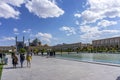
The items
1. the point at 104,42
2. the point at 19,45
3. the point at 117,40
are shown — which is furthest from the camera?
the point at 104,42

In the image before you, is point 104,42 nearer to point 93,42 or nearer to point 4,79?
point 93,42

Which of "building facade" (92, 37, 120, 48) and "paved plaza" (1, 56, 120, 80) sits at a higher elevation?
"building facade" (92, 37, 120, 48)

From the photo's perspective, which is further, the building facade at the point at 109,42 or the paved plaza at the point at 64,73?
the building facade at the point at 109,42

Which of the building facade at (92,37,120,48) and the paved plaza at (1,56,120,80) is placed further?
the building facade at (92,37,120,48)

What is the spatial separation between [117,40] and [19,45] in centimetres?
6406

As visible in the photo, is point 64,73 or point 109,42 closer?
point 64,73

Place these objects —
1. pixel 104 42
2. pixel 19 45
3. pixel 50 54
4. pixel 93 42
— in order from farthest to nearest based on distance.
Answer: pixel 93 42, pixel 104 42, pixel 19 45, pixel 50 54

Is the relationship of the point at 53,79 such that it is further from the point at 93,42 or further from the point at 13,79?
the point at 93,42

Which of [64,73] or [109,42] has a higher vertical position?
[109,42]

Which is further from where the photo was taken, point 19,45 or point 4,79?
point 19,45

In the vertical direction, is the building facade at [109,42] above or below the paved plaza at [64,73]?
above

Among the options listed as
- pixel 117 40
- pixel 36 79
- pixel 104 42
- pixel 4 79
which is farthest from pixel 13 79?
pixel 104 42

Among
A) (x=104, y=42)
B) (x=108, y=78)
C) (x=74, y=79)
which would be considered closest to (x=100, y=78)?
(x=108, y=78)

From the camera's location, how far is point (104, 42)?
5428 inches
